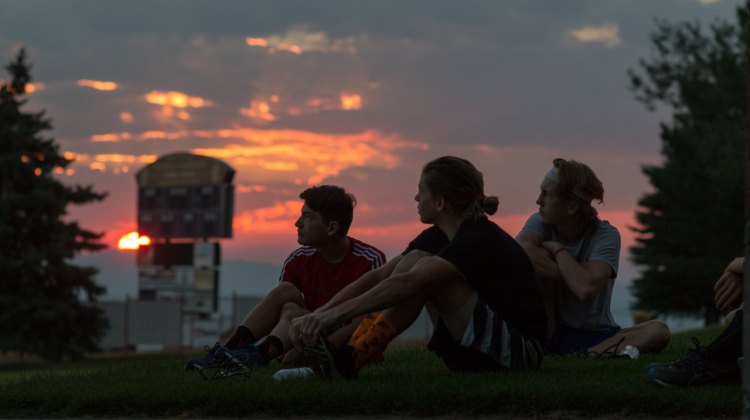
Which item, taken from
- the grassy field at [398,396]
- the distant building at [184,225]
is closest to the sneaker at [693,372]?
the grassy field at [398,396]

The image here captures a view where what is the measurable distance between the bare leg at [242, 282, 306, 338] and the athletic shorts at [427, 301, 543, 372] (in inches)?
60.1

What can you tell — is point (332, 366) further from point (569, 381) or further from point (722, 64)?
point (722, 64)

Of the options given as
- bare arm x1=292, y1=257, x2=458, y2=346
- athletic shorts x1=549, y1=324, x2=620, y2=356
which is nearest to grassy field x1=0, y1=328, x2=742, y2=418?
bare arm x1=292, y1=257, x2=458, y2=346

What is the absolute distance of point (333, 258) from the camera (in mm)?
8375

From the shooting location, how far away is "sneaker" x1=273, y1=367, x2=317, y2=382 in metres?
7.10

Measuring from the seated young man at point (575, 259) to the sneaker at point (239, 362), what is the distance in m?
2.05

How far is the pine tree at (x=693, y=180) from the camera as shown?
38406 mm

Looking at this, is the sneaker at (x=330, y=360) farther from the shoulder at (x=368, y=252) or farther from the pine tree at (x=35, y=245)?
the pine tree at (x=35, y=245)

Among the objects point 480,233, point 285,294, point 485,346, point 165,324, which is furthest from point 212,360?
point 165,324

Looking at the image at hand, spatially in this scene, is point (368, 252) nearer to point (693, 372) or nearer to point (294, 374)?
point (294, 374)

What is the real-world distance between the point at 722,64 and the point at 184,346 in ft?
80.0

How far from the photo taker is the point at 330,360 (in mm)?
6789

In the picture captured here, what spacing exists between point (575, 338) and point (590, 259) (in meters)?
0.94

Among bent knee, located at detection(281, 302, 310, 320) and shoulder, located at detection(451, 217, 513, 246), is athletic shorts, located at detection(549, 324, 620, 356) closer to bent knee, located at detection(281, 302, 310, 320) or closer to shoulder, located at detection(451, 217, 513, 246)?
bent knee, located at detection(281, 302, 310, 320)
